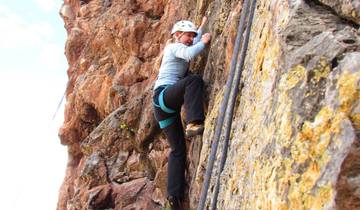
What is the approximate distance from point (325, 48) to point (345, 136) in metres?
0.87

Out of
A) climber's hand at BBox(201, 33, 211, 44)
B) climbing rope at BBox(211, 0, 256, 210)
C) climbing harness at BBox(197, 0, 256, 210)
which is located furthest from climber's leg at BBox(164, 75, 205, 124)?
climbing rope at BBox(211, 0, 256, 210)

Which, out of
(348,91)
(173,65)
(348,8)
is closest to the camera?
(348,91)

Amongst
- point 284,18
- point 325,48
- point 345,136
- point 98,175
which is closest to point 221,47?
point 284,18

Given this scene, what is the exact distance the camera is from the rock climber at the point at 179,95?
712cm

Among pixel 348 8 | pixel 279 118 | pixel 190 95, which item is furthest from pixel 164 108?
pixel 348 8

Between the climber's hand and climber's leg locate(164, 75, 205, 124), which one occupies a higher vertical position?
the climber's hand

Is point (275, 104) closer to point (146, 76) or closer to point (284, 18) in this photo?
point (284, 18)

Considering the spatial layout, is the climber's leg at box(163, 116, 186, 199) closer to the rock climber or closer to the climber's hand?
the rock climber

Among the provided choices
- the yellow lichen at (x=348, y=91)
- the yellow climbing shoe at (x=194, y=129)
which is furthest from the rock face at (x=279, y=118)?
the yellow climbing shoe at (x=194, y=129)

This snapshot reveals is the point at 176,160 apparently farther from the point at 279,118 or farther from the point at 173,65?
the point at 279,118

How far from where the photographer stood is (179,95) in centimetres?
742

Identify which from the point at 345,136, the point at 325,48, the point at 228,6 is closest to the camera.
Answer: the point at 345,136

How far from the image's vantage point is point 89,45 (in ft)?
55.8

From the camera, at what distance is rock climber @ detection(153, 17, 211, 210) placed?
7.12 meters
